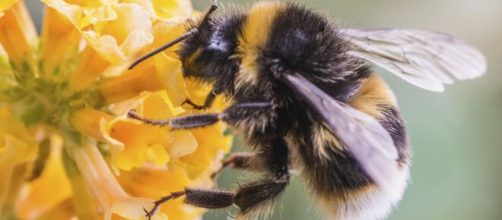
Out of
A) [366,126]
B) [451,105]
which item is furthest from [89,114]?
[451,105]

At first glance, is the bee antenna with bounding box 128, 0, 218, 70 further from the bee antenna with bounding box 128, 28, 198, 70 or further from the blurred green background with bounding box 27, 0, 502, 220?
the blurred green background with bounding box 27, 0, 502, 220

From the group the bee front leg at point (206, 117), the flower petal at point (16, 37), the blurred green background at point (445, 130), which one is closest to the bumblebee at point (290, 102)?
the bee front leg at point (206, 117)

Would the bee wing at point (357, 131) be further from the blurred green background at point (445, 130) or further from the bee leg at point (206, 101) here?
the blurred green background at point (445, 130)

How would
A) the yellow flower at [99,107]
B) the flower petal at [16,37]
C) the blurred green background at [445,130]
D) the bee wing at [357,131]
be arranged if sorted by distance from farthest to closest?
1. the blurred green background at [445,130]
2. the flower petal at [16,37]
3. the yellow flower at [99,107]
4. the bee wing at [357,131]

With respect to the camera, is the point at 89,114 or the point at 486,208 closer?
the point at 89,114

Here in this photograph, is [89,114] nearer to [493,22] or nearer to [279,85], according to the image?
[279,85]

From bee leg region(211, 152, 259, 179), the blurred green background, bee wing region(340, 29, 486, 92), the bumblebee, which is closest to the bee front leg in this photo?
the bumblebee
